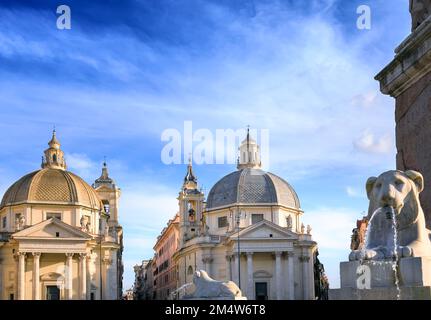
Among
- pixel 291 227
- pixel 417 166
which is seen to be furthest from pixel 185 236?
pixel 417 166

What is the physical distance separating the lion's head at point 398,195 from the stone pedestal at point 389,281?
0.75m

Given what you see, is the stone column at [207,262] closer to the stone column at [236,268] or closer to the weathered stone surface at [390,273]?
the stone column at [236,268]

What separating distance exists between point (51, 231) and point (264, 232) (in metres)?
21.6

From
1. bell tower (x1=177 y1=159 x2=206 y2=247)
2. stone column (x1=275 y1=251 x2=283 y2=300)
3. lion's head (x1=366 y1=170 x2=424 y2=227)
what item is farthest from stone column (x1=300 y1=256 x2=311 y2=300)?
lion's head (x1=366 y1=170 x2=424 y2=227)

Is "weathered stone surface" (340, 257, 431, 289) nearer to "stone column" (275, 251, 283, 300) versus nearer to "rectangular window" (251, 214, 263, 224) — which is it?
"stone column" (275, 251, 283, 300)

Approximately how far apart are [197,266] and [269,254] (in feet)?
28.7

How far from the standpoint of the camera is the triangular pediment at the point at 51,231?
66875mm

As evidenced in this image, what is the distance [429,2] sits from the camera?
35.1ft

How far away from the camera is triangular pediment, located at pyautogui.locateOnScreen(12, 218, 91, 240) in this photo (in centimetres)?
6688

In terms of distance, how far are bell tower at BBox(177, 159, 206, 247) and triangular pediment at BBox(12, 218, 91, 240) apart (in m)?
19.8

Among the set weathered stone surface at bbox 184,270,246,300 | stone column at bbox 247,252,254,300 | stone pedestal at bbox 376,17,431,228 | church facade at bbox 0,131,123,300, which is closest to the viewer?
stone pedestal at bbox 376,17,431,228

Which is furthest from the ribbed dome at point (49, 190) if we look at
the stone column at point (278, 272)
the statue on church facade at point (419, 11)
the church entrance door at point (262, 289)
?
the statue on church facade at point (419, 11)
